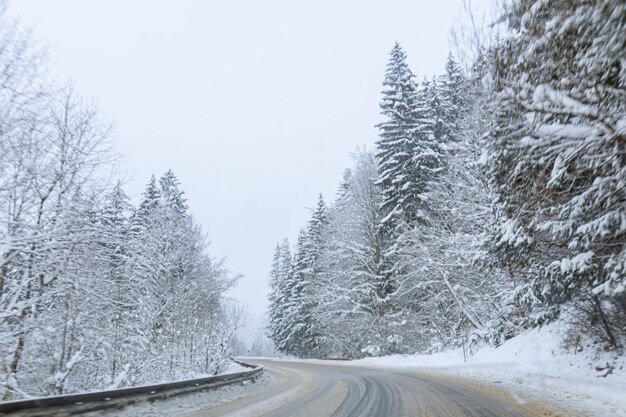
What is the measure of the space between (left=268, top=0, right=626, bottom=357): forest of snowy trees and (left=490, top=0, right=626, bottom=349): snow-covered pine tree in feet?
0.10

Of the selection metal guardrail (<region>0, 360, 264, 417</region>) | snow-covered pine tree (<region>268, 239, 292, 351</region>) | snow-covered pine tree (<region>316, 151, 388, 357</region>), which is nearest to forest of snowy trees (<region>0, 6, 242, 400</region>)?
metal guardrail (<region>0, 360, 264, 417</region>)

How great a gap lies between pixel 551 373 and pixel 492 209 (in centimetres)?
501

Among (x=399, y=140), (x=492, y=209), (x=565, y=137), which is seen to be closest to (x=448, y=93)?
(x=399, y=140)

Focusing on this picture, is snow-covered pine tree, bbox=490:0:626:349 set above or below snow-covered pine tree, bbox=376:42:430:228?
below

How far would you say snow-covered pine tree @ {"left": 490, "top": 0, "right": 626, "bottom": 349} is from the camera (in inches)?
265

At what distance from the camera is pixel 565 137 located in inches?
288

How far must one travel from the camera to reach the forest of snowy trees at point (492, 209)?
23.9ft

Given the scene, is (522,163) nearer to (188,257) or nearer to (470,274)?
(470,274)

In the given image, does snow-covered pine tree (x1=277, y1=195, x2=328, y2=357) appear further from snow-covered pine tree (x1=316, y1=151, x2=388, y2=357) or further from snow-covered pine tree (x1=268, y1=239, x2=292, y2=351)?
snow-covered pine tree (x1=316, y1=151, x2=388, y2=357)

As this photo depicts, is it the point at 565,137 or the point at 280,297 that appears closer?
the point at 565,137

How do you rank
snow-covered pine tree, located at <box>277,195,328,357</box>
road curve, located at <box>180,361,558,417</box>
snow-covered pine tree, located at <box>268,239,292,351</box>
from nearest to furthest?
road curve, located at <box>180,361,558,417</box> < snow-covered pine tree, located at <box>277,195,328,357</box> < snow-covered pine tree, located at <box>268,239,292,351</box>

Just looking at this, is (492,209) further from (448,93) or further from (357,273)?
(448,93)

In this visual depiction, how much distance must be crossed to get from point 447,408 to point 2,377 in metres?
9.27

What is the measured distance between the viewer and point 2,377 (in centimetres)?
999
